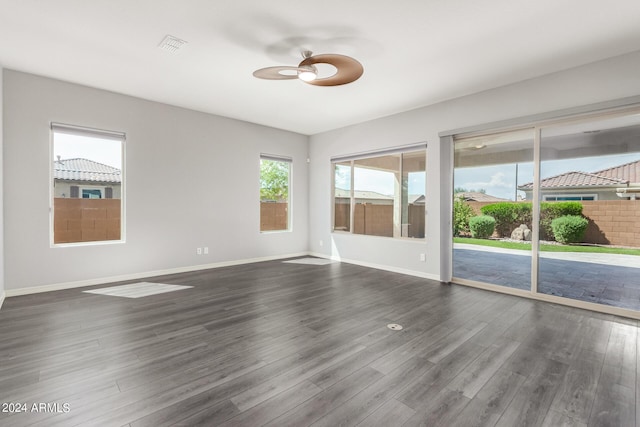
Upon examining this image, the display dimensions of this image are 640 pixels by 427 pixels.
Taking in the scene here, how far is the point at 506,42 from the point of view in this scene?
9.64ft

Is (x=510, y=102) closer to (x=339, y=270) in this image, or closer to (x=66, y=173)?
(x=339, y=270)

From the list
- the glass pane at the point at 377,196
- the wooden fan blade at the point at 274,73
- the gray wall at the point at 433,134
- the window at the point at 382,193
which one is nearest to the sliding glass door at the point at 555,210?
the gray wall at the point at 433,134

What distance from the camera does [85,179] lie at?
4.32 meters

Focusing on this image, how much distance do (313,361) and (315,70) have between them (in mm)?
2617

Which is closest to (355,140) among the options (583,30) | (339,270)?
(339,270)

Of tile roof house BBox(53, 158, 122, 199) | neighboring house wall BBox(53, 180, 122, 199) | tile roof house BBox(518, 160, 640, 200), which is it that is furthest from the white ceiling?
neighboring house wall BBox(53, 180, 122, 199)

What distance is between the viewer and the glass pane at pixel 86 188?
13.5ft

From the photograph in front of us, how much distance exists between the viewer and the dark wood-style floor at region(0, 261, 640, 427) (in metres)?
1.71

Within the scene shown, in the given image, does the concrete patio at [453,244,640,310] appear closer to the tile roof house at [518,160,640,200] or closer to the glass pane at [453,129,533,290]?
the glass pane at [453,129,533,290]

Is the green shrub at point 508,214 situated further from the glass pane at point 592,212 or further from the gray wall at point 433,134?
the gray wall at point 433,134

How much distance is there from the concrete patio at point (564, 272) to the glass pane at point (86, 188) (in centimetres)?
527

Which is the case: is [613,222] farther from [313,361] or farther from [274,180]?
[274,180]

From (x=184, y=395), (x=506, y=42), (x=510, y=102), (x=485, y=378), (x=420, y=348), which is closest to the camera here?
(x=184, y=395)

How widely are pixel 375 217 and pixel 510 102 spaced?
2863mm
